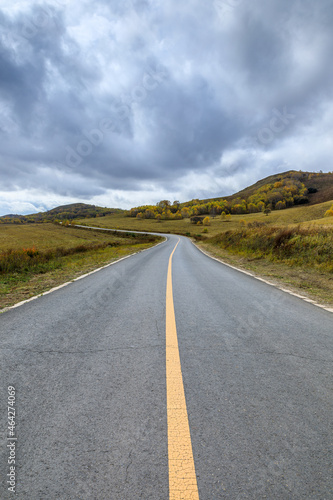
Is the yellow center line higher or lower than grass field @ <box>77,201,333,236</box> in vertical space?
lower

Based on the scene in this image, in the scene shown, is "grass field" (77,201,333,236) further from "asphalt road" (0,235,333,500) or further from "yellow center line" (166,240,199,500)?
"yellow center line" (166,240,199,500)

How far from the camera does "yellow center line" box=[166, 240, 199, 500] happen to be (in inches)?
48.5

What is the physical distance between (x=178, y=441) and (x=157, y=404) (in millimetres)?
415

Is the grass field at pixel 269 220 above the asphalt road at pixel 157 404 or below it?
above

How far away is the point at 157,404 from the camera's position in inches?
75.2

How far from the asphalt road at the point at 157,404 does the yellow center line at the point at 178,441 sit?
41mm

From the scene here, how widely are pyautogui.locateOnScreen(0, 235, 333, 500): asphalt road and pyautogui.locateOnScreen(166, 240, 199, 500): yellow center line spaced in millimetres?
41

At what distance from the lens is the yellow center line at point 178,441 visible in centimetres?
123

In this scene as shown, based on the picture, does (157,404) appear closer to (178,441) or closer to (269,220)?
(178,441)

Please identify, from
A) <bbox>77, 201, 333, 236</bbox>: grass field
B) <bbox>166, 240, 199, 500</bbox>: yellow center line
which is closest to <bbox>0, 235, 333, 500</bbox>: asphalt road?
<bbox>166, 240, 199, 500</bbox>: yellow center line

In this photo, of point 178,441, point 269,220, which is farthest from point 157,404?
point 269,220

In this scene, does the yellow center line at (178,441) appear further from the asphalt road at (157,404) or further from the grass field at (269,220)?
the grass field at (269,220)

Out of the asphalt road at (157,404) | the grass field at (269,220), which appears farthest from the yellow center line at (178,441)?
the grass field at (269,220)

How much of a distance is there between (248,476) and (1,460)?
1528 millimetres
